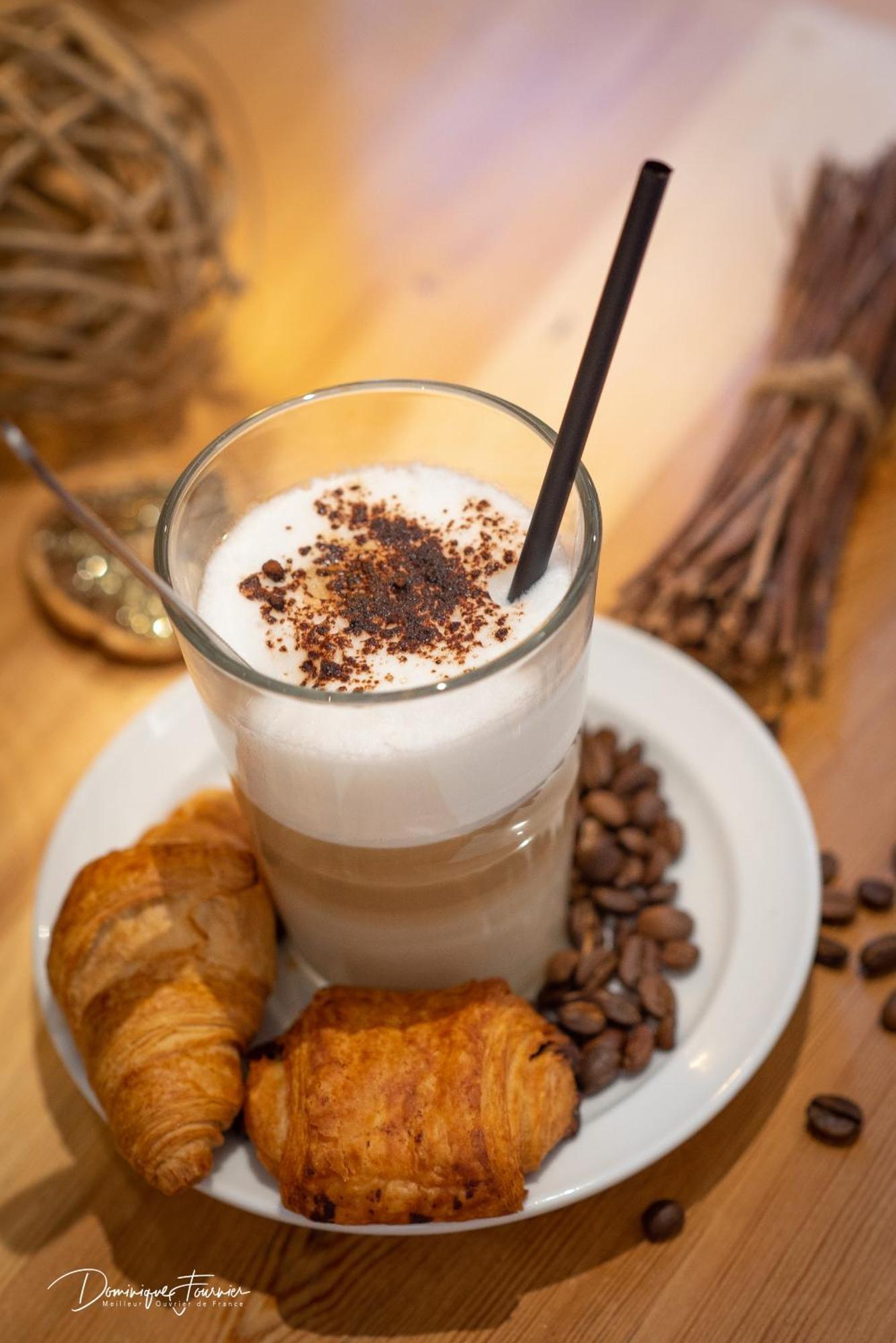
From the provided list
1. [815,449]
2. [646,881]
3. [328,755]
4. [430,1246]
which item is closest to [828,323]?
[815,449]

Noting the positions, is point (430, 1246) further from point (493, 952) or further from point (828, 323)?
point (828, 323)

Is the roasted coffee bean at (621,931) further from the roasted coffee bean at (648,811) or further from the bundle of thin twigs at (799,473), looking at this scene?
the bundle of thin twigs at (799,473)

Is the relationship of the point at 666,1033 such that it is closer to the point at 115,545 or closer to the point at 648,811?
the point at 648,811

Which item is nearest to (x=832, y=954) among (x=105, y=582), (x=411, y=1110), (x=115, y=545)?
(x=411, y=1110)

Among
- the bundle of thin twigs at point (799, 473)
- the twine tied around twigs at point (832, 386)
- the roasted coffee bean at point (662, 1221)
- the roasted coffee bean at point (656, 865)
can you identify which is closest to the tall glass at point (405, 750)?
the roasted coffee bean at point (656, 865)

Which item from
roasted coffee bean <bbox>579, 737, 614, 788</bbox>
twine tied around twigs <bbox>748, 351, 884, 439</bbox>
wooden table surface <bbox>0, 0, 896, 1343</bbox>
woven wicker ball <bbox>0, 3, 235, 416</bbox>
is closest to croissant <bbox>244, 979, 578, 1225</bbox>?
wooden table surface <bbox>0, 0, 896, 1343</bbox>

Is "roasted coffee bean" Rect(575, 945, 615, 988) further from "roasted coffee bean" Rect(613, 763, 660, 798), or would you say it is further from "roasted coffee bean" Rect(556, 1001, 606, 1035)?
"roasted coffee bean" Rect(613, 763, 660, 798)
